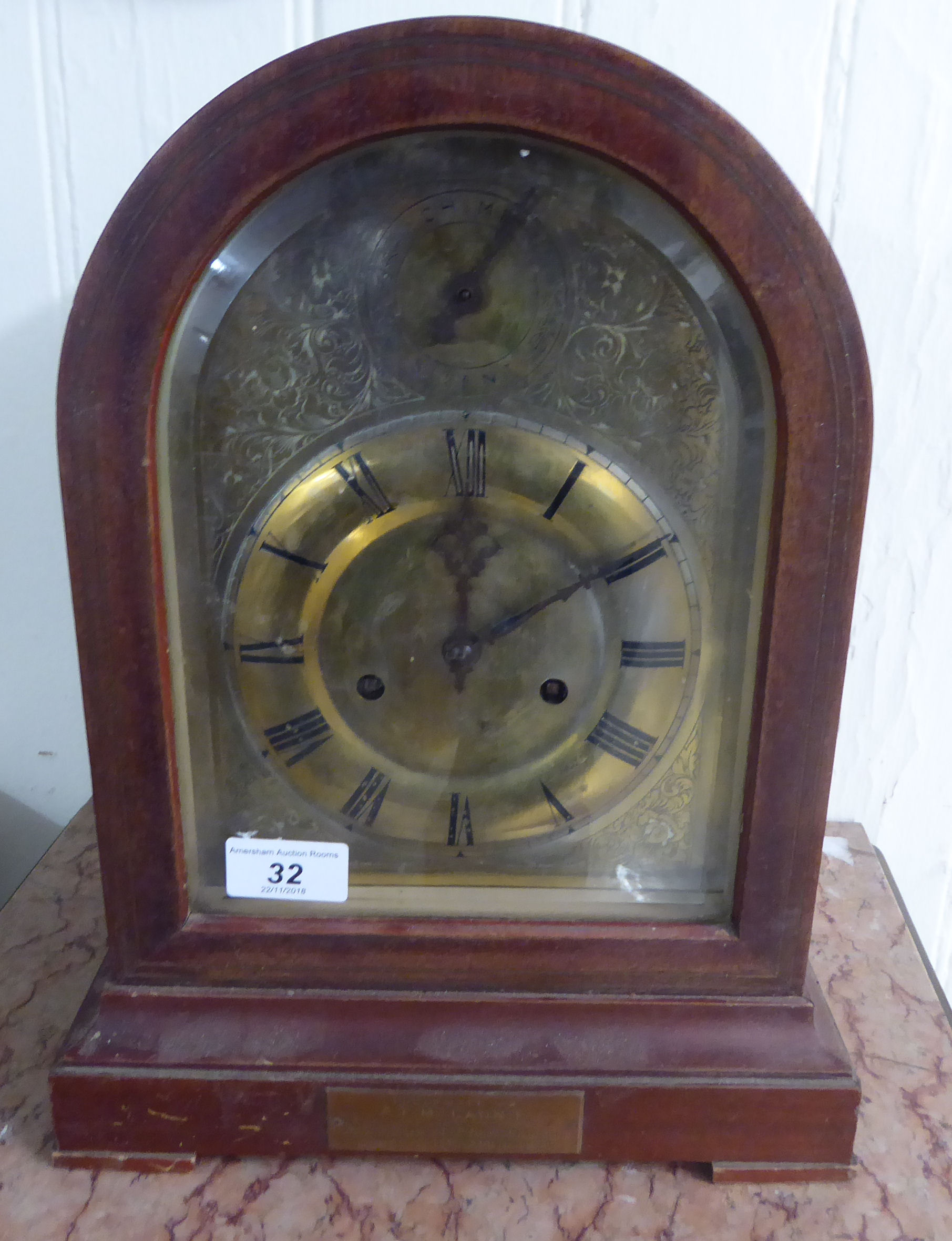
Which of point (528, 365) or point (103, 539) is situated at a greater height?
point (528, 365)

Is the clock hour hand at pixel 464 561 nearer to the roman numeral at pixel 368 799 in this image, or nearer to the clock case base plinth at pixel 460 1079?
the roman numeral at pixel 368 799

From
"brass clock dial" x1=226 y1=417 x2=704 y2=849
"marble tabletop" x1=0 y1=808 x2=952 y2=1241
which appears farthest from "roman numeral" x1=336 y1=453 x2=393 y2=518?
"marble tabletop" x1=0 y1=808 x2=952 y2=1241

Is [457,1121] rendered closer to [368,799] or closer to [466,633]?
[368,799]

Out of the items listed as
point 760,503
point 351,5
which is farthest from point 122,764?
point 351,5

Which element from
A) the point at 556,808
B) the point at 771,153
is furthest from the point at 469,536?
the point at 771,153

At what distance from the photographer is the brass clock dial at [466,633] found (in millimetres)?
635

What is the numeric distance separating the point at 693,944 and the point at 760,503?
0.33 metres

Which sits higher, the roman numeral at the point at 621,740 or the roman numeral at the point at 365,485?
the roman numeral at the point at 365,485

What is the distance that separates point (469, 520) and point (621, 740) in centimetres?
20

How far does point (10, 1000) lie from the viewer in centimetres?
85

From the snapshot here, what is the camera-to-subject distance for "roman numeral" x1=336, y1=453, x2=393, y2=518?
0.63 metres

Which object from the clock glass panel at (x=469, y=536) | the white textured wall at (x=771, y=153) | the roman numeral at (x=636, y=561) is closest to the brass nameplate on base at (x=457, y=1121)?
the clock glass panel at (x=469, y=536)

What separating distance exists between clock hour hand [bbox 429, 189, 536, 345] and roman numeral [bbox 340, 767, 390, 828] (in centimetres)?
32

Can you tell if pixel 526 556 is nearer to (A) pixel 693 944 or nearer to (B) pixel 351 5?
(A) pixel 693 944
